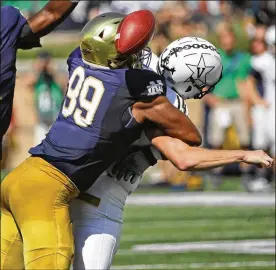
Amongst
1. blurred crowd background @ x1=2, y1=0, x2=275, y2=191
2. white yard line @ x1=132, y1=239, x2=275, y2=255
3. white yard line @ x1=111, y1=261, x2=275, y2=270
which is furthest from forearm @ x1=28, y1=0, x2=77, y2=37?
blurred crowd background @ x1=2, y1=0, x2=275, y2=191

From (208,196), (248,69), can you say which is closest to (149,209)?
(208,196)

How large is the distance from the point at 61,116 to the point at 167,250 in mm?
3570

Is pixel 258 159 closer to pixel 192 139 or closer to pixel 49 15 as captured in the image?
pixel 192 139

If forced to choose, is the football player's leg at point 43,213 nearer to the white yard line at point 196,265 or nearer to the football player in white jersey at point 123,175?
the football player in white jersey at point 123,175

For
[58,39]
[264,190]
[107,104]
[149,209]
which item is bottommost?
[58,39]

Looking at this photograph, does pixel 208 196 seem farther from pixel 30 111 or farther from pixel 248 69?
pixel 30 111

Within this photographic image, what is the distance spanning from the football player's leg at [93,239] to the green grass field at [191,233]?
103 inches

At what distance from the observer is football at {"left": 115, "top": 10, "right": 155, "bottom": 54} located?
4.40 meters

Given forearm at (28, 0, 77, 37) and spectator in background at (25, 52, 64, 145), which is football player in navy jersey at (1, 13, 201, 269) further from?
spectator in background at (25, 52, 64, 145)

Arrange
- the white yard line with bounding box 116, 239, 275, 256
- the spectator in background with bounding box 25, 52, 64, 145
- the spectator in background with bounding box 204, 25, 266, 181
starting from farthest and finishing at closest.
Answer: the spectator in background with bounding box 25, 52, 64, 145
the spectator in background with bounding box 204, 25, 266, 181
the white yard line with bounding box 116, 239, 275, 256

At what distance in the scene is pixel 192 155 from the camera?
4.34 metres

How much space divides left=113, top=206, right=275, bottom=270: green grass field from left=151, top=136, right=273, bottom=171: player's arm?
9.52ft

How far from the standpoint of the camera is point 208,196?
11281 millimetres

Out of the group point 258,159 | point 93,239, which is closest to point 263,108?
point 93,239
